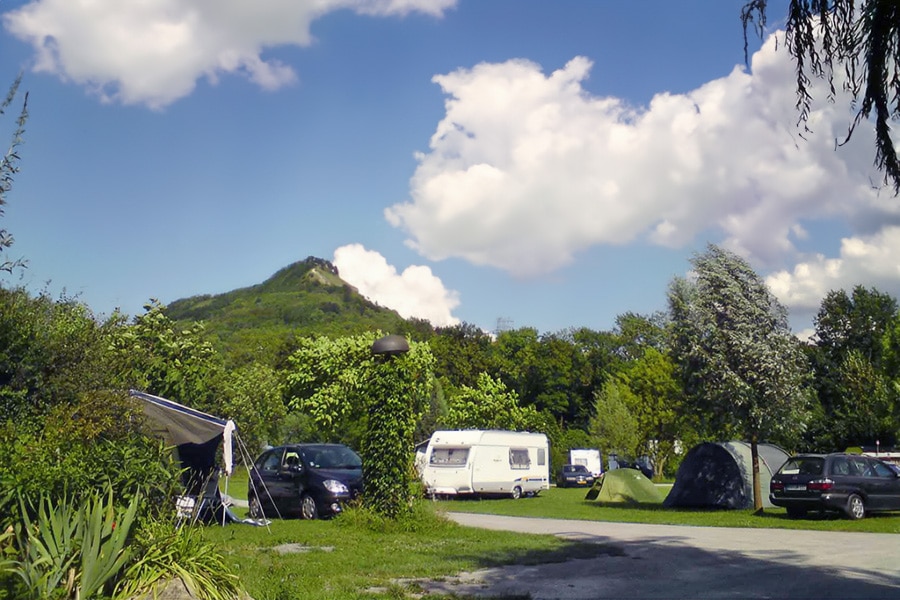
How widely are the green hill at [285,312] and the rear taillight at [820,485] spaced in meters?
48.4

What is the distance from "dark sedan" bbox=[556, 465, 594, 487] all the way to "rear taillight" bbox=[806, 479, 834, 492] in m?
28.1

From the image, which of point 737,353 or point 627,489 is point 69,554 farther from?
point 627,489

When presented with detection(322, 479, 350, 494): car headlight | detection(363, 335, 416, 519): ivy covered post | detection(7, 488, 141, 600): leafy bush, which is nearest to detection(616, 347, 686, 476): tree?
detection(322, 479, 350, 494): car headlight

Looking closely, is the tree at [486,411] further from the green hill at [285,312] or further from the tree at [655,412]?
the green hill at [285,312]

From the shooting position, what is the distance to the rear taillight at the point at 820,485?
1725 cm

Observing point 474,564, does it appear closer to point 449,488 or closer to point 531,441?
point 449,488

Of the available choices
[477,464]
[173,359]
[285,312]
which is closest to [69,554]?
[173,359]

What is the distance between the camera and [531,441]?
32938 mm

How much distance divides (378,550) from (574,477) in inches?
1389

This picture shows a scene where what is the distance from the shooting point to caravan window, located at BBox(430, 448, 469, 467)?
29.7m

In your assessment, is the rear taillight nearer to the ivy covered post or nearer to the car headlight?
the ivy covered post

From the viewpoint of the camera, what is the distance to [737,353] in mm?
19797

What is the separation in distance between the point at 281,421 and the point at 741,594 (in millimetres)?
40506

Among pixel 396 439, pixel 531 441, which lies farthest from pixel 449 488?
pixel 396 439
